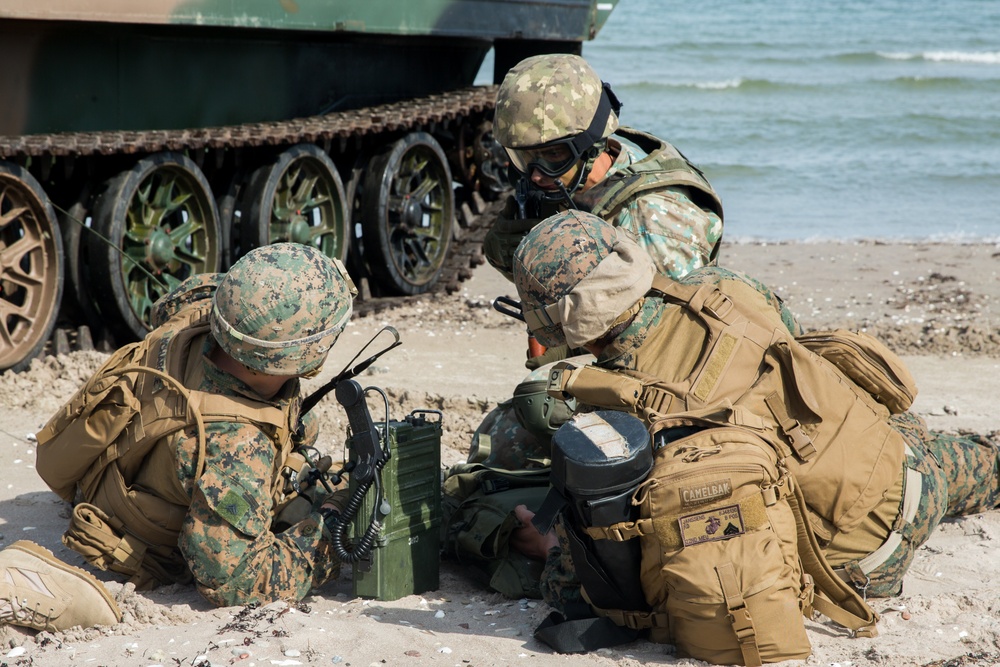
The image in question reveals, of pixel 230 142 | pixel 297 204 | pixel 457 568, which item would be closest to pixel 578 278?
pixel 457 568

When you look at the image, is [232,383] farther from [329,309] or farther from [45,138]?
[45,138]

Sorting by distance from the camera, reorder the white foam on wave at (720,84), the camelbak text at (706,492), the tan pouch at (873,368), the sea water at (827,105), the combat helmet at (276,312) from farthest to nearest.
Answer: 1. the white foam on wave at (720,84)
2. the sea water at (827,105)
3. the tan pouch at (873,368)
4. the combat helmet at (276,312)
5. the camelbak text at (706,492)

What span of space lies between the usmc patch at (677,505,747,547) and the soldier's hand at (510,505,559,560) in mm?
1034

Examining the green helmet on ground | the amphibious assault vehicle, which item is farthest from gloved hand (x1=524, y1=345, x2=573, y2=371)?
the amphibious assault vehicle

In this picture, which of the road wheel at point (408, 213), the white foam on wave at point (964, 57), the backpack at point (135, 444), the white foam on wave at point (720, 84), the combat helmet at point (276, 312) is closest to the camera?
the combat helmet at point (276, 312)

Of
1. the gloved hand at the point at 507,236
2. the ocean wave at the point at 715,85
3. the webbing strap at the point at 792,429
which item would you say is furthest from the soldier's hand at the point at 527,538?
the ocean wave at the point at 715,85

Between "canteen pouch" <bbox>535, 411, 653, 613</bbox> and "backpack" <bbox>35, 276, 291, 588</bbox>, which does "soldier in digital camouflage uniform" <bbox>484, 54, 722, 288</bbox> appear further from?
"backpack" <bbox>35, 276, 291, 588</bbox>

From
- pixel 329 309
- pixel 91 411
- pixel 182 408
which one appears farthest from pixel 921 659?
pixel 91 411

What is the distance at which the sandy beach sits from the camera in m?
4.02

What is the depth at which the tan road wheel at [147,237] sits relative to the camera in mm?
7902

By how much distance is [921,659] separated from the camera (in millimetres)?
4004

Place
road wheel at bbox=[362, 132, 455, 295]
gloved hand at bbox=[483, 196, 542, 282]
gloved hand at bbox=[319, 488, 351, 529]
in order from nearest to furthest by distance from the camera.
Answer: gloved hand at bbox=[319, 488, 351, 529] → gloved hand at bbox=[483, 196, 542, 282] → road wheel at bbox=[362, 132, 455, 295]

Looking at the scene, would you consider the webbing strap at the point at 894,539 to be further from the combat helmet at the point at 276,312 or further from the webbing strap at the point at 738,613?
the combat helmet at the point at 276,312

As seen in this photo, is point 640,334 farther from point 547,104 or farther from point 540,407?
point 547,104
